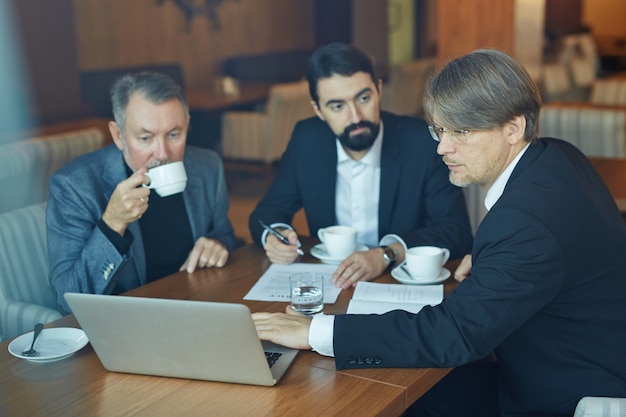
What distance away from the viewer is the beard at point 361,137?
2680 mm

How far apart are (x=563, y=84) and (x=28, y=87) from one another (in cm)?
538

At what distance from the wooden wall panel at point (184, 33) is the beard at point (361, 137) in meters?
4.92

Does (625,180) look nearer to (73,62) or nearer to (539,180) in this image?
(539,180)

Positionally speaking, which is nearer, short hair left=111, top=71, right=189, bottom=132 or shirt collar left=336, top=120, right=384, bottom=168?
short hair left=111, top=71, right=189, bottom=132

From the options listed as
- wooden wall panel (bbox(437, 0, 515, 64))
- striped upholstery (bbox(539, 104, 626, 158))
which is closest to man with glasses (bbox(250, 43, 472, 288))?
striped upholstery (bbox(539, 104, 626, 158))

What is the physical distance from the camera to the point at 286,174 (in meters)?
2.93

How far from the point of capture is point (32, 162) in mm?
4199

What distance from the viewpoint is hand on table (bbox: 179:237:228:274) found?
239cm

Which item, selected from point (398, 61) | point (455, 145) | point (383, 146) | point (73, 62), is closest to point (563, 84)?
point (398, 61)

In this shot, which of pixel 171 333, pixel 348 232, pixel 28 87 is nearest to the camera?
pixel 171 333

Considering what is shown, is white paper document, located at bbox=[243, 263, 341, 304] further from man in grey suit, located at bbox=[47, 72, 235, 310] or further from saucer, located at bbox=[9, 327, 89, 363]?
saucer, located at bbox=[9, 327, 89, 363]

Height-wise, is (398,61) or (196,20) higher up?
(196,20)

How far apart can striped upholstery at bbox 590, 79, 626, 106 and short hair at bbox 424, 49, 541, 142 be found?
5.84 metres

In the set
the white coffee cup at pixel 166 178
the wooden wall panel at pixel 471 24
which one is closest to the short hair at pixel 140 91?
the white coffee cup at pixel 166 178
